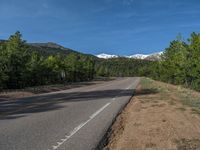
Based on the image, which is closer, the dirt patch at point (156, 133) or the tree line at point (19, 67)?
the dirt patch at point (156, 133)

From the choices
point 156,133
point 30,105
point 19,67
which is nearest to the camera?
point 156,133

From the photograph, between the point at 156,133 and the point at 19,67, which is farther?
the point at 19,67

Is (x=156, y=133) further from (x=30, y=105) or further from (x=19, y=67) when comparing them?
(x=19, y=67)

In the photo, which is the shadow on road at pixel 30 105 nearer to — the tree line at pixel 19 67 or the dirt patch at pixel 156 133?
the dirt patch at pixel 156 133

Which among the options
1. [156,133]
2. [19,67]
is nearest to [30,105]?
[156,133]

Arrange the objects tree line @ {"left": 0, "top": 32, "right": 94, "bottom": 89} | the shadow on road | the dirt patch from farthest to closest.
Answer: tree line @ {"left": 0, "top": 32, "right": 94, "bottom": 89} → the shadow on road → the dirt patch

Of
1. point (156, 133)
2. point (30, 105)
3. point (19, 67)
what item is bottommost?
point (156, 133)

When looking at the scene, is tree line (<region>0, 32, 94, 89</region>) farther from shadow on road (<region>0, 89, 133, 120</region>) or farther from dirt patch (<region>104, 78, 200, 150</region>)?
dirt patch (<region>104, 78, 200, 150</region>)

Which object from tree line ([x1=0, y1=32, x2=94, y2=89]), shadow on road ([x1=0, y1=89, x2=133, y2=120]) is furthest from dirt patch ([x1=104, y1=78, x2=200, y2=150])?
tree line ([x1=0, y1=32, x2=94, y2=89])

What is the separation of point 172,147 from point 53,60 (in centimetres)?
6529

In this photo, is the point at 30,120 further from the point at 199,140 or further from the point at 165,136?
the point at 199,140

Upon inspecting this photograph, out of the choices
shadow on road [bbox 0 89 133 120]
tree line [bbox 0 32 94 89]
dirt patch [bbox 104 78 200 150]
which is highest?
tree line [bbox 0 32 94 89]

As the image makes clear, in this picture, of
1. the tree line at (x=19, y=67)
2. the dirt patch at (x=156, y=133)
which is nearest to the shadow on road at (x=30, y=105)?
the dirt patch at (x=156, y=133)

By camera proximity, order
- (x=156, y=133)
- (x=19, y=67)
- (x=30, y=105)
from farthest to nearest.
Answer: (x=19, y=67)
(x=30, y=105)
(x=156, y=133)
